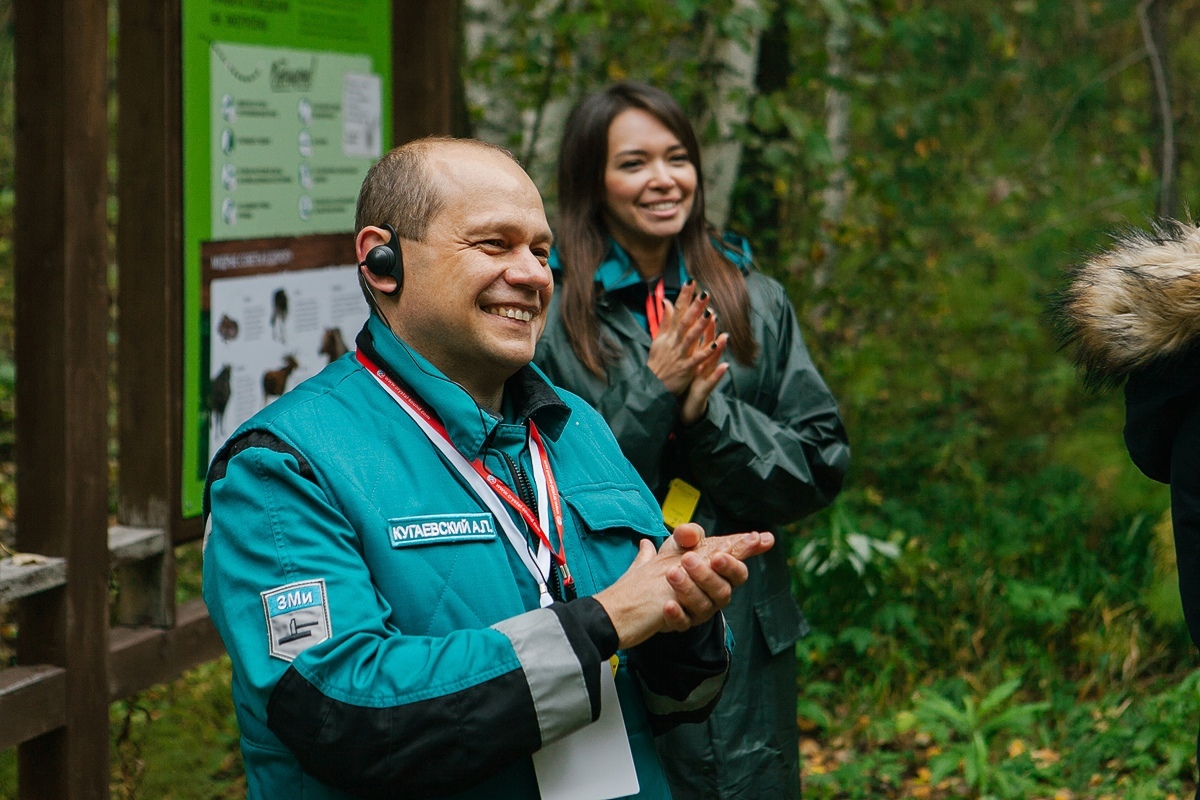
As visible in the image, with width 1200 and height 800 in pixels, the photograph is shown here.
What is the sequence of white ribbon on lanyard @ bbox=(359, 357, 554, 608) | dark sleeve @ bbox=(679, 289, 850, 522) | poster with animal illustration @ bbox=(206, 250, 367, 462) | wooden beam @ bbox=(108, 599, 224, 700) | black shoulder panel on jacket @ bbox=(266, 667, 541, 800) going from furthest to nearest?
poster with animal illustration @ bbox=(206, 250, 367, 462), wooden beam @ bbox=(108, 599, 224, 700), dark sleeve @ bbox=(679, 289, 850, 522), white ribbon on lanyard @ bbox=(359, 357, 554, 608), black shoulder panel on jacket @ bbox=(266, 667, 541, 800)

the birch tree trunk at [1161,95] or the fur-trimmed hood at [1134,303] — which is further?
the birch tree trunk at [1161,95]

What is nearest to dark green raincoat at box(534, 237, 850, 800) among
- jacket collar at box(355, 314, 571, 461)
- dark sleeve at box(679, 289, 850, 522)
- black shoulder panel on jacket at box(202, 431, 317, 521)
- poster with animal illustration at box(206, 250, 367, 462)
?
dark sleeve at box(679, 289, 850, 522)

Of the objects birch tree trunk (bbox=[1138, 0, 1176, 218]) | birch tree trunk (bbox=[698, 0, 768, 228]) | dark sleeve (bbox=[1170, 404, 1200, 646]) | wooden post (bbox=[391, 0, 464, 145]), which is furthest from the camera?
birch tree trunk (bbox=[1138, 0, 1176, 218])

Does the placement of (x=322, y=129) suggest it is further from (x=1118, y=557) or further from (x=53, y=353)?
(x=1118, y=557)

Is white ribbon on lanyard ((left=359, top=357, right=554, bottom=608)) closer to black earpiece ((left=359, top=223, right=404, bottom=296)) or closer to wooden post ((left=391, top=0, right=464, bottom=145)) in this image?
black earpiece ((left=359, top=223, right=404, bottom=296))

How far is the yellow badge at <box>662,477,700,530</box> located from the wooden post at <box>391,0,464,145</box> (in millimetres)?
2115

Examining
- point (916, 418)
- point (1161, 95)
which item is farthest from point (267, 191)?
point (916, 418)

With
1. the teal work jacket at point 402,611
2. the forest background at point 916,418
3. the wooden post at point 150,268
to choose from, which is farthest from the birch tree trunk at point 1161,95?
the teal work jacket at point 402,611

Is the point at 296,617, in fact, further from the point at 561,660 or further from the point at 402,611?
the point at 561,660

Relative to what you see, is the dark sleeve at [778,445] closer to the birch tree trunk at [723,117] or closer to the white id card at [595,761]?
the white id card at [595,761]

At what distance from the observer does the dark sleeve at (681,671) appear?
202 centimetres

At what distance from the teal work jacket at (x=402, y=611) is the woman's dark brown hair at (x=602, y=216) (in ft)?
4.33

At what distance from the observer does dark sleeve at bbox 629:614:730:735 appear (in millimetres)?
2020

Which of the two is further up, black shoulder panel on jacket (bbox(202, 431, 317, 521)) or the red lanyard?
the red lanyard
